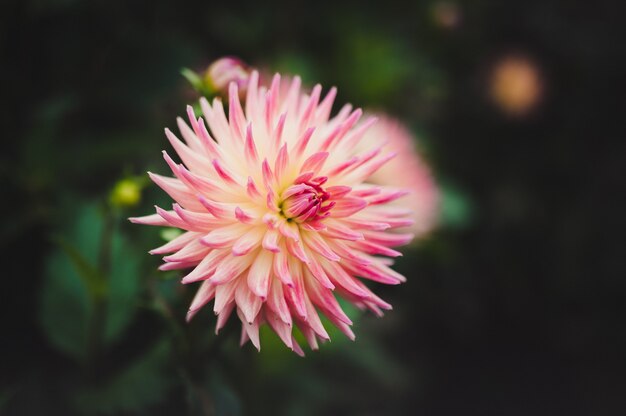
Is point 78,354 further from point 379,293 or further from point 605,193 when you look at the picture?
point 605,193

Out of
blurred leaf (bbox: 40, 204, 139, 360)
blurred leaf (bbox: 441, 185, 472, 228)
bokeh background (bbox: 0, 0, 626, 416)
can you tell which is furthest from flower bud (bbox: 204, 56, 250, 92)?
blurred leaf (bbox: 441, 185, 472, 228)

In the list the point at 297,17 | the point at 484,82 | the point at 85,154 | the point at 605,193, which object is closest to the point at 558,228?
the point at 605,193

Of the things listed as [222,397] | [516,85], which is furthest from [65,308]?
[516,85]

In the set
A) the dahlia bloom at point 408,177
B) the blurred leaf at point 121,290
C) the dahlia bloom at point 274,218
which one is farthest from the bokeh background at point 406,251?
the dahlia bloom at point 408,177

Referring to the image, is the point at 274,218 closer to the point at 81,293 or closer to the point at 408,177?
the point at 81,293

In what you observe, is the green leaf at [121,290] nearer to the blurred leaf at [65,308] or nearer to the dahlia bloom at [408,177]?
the blurred leaf at [65,308]
